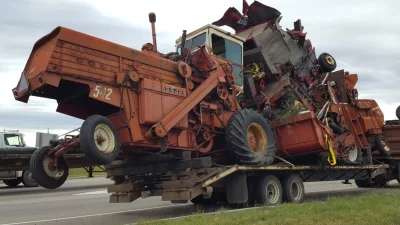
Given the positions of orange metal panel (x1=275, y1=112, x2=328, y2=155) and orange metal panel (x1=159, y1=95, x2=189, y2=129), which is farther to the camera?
orange metal panel (x1=275, y1=112, x2=328, y2=155)

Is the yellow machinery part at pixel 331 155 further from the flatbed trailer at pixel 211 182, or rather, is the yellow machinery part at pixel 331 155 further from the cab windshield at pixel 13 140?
the cab windshield at pixel 13 140

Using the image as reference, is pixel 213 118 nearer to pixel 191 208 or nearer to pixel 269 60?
pixel 191 208

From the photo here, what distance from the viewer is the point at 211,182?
8.19 m

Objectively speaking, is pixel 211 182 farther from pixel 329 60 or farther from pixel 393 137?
pixel 393 137

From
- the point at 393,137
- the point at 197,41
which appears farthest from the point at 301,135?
the point at 393,137

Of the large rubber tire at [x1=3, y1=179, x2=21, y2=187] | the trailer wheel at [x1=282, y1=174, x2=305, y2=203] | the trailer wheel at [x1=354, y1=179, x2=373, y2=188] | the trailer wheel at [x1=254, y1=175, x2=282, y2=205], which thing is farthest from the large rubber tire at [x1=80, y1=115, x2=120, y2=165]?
the large rubber tire at [x1=3, y1=179, x2=21, y2=187]

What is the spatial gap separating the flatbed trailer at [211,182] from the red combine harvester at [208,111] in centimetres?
2

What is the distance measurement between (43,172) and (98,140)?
1.39m

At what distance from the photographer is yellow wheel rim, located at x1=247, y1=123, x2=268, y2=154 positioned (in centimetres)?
956

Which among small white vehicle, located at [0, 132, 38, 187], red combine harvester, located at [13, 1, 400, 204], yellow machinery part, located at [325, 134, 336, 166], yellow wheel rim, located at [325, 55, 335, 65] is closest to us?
red combine harvester, located at [13, 1, 400, 204]

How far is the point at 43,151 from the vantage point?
7730 mm

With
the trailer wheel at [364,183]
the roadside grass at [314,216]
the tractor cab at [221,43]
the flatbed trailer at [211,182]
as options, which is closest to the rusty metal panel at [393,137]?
the trailer wheel at [364,183]

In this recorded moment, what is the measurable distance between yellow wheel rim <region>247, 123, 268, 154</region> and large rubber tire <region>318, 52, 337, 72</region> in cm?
488

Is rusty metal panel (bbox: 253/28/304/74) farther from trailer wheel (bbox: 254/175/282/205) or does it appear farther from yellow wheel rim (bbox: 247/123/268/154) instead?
trailer wheel (bbox: 254/175/282/205)
